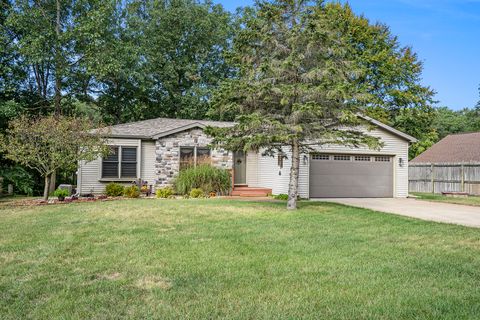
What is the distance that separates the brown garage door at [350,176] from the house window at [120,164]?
782 centimetres

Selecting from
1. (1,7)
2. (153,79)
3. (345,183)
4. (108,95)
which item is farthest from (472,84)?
(1,7)

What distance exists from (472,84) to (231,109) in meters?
31.3

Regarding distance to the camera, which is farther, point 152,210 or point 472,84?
point 472,84

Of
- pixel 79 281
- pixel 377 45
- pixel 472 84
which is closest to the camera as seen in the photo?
pixel 79 281

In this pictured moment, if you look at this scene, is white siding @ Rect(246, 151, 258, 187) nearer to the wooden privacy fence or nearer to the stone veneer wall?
the stone veneer wall

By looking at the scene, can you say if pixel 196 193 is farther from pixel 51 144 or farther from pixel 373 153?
pixel 373 153

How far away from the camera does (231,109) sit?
11.2 metres

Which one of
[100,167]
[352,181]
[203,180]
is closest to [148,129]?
[100,167]

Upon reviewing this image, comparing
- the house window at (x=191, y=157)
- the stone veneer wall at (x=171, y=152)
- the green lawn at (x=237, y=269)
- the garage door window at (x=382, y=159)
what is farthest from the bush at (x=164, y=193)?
the garage door window at (x=382, y=159)

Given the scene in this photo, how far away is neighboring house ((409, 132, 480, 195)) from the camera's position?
797 inches

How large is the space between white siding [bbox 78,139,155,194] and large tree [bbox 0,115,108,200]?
235 centimetres

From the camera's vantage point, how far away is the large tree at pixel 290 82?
10336 mm

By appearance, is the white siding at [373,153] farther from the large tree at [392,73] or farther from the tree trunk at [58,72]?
the tree trunk at [58,72]

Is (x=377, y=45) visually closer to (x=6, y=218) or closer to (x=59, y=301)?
(x=6, y=218)
